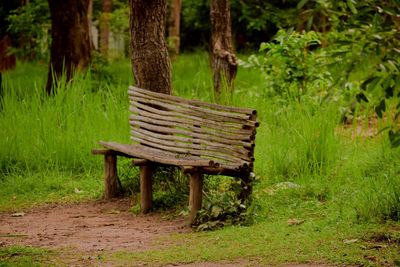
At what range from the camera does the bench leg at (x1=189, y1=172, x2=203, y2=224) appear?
742 centimetres

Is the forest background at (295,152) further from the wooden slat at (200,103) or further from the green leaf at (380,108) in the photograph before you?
the wooden slat at (200,103)

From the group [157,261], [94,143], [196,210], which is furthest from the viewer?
[94,143]

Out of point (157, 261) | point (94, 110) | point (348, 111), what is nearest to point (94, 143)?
point (94, 110)

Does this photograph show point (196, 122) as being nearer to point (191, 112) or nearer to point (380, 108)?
point (191, 112)

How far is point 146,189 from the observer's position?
8344mm

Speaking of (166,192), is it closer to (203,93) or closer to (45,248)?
(45,248)

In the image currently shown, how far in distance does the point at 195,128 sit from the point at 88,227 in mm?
1409

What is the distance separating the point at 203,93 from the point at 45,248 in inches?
300

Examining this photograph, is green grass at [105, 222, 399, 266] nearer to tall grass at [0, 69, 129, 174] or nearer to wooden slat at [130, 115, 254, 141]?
wooden slat at [130, 115, 254, 141]

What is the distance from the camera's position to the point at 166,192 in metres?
8.74

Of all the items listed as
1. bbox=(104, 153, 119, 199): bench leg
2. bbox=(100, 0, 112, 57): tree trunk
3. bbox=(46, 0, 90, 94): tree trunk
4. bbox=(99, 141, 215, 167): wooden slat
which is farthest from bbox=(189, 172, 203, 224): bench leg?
bbox=(100, 0, 112, 57): tree trunk

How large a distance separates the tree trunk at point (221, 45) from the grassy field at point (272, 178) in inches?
19.1

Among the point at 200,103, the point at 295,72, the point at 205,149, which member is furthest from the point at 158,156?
the point at 295,72

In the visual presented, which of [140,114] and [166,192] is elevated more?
[140,114]
